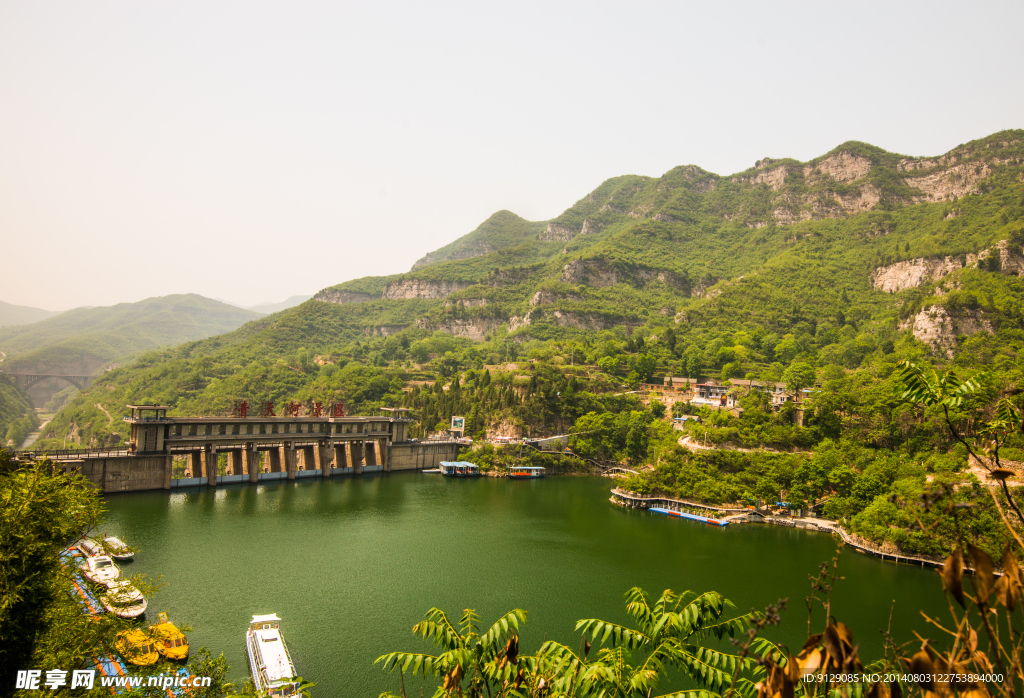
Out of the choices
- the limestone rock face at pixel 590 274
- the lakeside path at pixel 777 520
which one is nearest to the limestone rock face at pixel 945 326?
the lakeside path at pixel 777 520

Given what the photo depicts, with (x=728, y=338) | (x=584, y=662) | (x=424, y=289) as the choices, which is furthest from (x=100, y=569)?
(x=424, y=289)

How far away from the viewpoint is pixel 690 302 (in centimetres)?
12281

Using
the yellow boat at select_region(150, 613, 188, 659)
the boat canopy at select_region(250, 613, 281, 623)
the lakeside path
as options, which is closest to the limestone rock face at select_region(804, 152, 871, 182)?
the lakeside path

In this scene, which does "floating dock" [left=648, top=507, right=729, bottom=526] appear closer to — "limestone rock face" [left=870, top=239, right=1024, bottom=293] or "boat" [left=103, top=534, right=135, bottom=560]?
"boat" [left=103, top=534, right=135, bottom=560]

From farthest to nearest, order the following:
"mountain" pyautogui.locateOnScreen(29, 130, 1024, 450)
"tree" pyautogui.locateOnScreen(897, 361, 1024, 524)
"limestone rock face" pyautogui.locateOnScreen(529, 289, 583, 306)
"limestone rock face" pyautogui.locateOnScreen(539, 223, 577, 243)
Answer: "limestone rock face" pyautogui.locateOnScreen(539, 223, 577, 243), "limestone rock face" pyautogui.locateOnScreen(529, 289, 583, 306), "mountain" pyautogui.locateOnScreen(29, 130, 1024, 450), "tree" pyautogui.locateOnScreen(897, 361, 1024, 524)

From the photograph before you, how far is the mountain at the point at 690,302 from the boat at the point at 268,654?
170ft

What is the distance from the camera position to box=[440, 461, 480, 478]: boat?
63056 millimetres

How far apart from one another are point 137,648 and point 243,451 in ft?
135

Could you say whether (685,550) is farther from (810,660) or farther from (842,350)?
(842,350)

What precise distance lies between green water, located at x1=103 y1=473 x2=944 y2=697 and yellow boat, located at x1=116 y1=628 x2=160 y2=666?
9.54ft

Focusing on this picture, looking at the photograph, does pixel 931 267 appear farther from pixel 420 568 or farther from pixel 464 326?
pixel 420 568

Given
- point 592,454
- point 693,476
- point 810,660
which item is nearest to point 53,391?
point 592,454

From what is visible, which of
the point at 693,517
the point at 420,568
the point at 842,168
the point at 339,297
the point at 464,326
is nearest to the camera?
the point at 420,568

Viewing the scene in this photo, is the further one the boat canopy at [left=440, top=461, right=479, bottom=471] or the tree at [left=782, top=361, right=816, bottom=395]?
the tree at [left=782, top=361, right=816, bottom=395]
